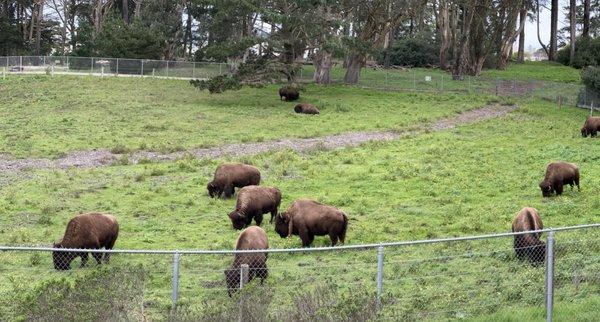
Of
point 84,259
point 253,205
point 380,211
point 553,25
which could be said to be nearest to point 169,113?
point 380,211

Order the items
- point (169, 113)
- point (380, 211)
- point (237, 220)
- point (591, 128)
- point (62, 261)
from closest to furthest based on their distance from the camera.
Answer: point (62, 261) < point (237, 220) < point (380, 211) < point (591, 128) < point (169, 113)

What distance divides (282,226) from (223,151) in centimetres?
1694

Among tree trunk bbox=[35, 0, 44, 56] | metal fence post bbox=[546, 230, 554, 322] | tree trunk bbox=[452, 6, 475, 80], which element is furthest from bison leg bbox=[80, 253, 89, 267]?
tree trunk bbox=[35, 0, 44, 56]

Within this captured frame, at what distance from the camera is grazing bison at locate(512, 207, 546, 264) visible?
15.9m

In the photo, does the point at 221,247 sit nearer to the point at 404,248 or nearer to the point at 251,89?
the point at 404,248

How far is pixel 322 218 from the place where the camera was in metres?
19.1

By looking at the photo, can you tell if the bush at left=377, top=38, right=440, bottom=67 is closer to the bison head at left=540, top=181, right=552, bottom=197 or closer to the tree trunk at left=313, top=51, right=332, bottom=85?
the tree trunk at left=313, top=51, right=332, bottom=85

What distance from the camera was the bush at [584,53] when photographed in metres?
84.6

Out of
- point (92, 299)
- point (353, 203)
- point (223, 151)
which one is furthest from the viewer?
point (223, 151)

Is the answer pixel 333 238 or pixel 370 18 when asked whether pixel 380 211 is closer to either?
pixel 333 238

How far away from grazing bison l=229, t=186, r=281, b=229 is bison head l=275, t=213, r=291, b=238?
4.78 feet

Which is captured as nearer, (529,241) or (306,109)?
(529,241)

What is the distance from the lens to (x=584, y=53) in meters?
85.9

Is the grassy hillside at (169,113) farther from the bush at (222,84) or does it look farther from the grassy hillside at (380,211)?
the grassy hillside at (380,211)
